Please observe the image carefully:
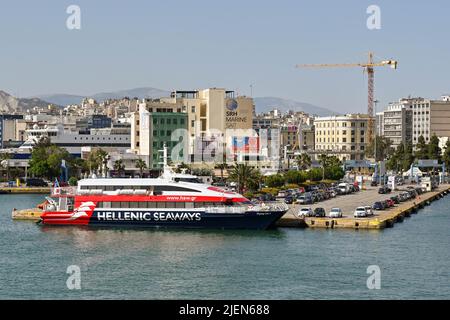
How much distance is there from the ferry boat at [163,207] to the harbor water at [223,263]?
31.8 inches

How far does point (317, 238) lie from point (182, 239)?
5.63 metres

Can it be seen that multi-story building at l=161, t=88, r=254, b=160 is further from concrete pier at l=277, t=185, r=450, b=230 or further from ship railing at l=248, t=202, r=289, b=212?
ship railing at l=248, t=202, r=289, b=212

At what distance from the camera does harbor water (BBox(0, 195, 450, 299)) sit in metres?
24.4

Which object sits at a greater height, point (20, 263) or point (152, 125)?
point (152, 125)

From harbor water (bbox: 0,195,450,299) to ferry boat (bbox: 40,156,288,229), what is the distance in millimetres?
808

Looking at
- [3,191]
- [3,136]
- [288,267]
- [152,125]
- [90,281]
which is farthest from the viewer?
[3,136]

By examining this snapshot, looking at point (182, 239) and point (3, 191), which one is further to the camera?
point (3, 191)

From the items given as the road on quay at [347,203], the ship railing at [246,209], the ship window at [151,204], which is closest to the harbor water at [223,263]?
the ship railing at [246,209]

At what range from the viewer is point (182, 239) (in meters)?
36.6

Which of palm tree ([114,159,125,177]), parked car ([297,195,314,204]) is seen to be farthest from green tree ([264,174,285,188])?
palm tree ([114,159,125,177])

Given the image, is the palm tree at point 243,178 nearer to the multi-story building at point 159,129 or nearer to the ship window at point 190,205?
the ship window at point 190,205

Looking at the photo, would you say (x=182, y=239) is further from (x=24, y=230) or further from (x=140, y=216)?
(x=24, y=230)
